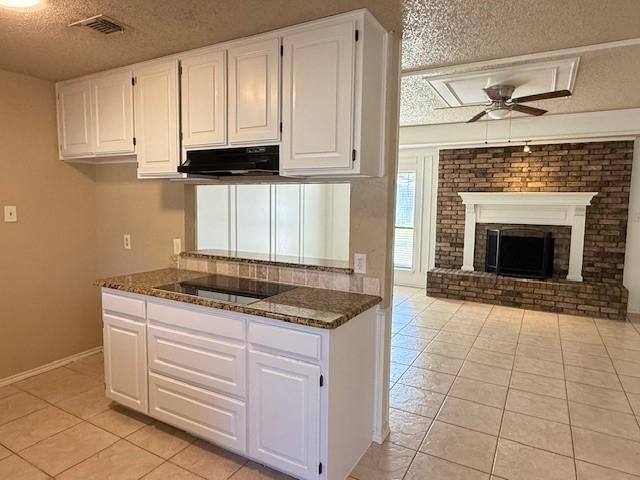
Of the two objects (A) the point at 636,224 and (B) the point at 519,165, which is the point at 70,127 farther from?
(A) the point at 636,224

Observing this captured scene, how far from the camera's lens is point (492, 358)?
3785 millimetres

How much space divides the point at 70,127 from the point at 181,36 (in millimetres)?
1475

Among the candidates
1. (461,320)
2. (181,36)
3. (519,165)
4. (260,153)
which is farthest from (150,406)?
(519,165)

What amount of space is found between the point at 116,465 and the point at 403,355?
8.35 feet

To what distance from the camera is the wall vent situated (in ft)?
6.91

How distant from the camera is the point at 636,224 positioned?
5.34 meters

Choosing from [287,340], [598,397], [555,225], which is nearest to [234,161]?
[287,340]

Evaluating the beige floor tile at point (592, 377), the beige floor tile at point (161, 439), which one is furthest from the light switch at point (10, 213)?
the beige floor tile at point (592, 377)

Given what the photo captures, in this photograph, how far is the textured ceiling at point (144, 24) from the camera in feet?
6.41

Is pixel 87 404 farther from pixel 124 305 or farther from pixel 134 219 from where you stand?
pixel 134 219

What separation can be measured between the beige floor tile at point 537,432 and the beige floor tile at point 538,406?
0.23ft

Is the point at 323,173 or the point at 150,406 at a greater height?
the point at 323,173

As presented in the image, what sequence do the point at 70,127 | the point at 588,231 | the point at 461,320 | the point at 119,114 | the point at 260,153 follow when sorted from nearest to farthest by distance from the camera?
1. the point at 260,153
2. the point at 119,114
3. the point at 70,127
4. the point at 461,320
5. the point at 588,231

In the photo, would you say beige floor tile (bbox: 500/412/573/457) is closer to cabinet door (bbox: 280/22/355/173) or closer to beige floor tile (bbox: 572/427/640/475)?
beige floor tile (bbox: 572/427/640/475)
